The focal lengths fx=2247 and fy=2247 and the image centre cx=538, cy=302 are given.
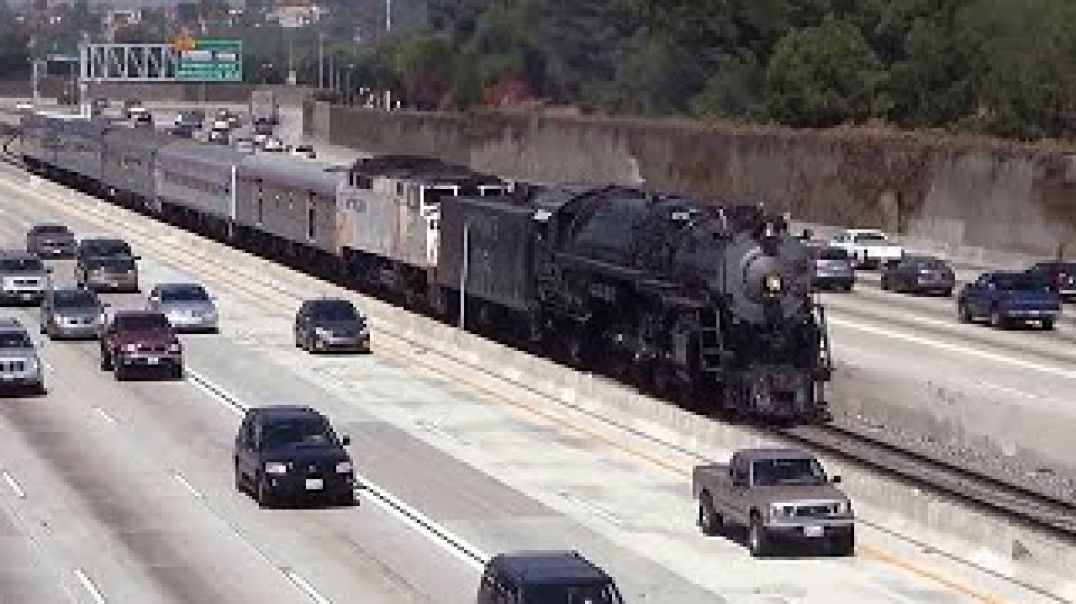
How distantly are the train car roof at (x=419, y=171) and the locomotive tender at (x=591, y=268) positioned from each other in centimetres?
9

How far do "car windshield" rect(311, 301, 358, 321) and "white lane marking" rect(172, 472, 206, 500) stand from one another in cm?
1843

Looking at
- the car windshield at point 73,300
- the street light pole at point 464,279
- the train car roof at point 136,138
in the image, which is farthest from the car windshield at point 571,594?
the train car roof at point 136,138

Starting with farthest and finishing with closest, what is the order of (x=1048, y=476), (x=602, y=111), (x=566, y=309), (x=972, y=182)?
1. (x=602, y=111)
2. (x=972, y=182)
3. (x=566, y=309)
4. (x=1048, y=476)

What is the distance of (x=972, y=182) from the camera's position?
91.2m

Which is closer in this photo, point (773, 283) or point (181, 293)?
point (773, 283)

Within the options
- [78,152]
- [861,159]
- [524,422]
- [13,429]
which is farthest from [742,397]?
[78,152]

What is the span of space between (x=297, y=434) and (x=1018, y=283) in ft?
108

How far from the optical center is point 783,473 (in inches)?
1188

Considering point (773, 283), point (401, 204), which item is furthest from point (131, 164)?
point (773, 283)

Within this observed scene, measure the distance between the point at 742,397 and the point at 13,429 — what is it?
13920 millimetres

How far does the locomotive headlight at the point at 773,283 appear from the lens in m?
41.8

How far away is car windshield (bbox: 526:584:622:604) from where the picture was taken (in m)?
22.5

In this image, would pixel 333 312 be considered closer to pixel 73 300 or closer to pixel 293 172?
pixel 73 300

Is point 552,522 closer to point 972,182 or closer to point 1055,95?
point 972,182
